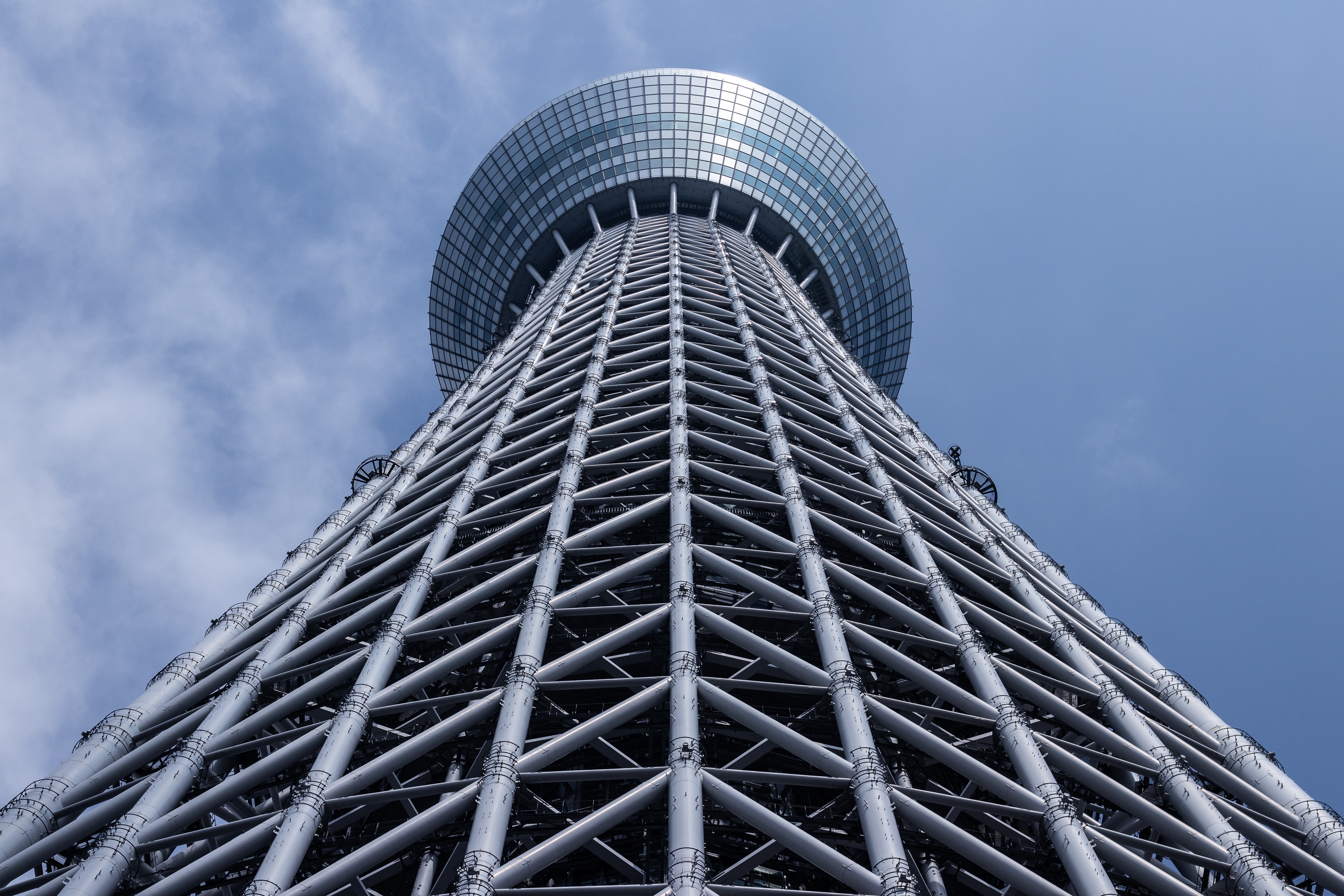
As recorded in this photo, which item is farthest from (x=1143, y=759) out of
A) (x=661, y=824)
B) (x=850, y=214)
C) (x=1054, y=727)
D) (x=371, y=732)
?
(x=850, y=214)

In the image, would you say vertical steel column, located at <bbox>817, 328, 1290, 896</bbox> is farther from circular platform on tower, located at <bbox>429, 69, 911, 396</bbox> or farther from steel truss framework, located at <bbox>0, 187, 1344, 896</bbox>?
circular platform on tower, located at <bbox>429, 69, 911, 396</bbox>

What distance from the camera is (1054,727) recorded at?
1224 inches

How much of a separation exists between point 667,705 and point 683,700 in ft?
8.45

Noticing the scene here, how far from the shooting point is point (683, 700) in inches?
891

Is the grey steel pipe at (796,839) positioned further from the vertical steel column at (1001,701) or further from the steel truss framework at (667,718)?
the vertical steel column at (1001,701)

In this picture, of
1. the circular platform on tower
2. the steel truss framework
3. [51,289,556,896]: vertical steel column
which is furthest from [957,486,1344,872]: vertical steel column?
the circular platform on tower

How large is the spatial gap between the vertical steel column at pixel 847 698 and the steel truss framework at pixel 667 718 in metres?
0.09

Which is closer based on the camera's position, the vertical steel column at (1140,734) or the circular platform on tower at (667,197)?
the vertical steel column at (1140,734)

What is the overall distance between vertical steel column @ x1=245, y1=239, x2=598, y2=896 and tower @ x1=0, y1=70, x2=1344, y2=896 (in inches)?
3.9

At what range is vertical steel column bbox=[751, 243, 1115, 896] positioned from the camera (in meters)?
19.9

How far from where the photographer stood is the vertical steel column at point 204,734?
71.5 ft

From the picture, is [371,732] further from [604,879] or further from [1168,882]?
[1168,882]

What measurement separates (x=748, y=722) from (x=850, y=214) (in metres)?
88.6

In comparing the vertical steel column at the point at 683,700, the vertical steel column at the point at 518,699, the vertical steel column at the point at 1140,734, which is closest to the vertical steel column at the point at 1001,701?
the vertical steel column at the point at 1140,734
